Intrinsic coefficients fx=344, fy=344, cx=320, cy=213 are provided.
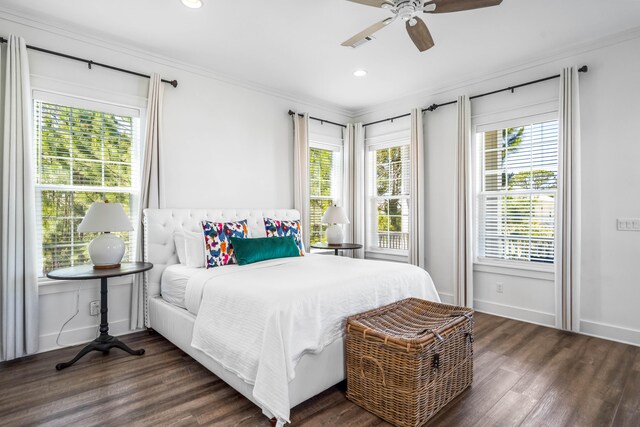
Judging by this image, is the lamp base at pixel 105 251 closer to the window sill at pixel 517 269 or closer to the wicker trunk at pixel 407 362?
the wicker trunk at pixel 407 362

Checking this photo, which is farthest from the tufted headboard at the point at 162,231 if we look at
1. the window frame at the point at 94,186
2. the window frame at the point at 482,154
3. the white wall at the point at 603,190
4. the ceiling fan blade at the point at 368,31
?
the white wall at the point at 603,190

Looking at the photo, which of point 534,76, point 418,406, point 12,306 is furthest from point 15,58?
point 534,76

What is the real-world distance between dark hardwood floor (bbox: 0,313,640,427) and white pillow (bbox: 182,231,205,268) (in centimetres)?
76

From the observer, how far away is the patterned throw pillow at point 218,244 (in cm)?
314

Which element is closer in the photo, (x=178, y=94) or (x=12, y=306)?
(x=12, y=306)

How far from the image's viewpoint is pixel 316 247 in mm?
4727

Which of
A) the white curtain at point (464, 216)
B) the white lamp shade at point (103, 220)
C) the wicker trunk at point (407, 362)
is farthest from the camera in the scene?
the white curtain at point (464, 216)

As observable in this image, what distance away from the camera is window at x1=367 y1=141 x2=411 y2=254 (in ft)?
16.4

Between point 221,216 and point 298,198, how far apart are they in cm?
120

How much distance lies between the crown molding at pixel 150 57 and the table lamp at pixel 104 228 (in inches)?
62.0

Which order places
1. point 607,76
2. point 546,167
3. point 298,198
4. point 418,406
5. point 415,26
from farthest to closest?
1. point 298,198
2. point 546,167
3. point 607,76
4. point 415,26
5. point 418,406

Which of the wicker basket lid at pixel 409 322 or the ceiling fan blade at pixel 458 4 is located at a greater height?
the ceiling fan blade at pixel 458 4

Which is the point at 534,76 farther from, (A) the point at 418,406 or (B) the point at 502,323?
(A) the point at 418,406

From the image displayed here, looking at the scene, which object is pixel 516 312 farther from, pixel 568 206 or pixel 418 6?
pixel 418 6
